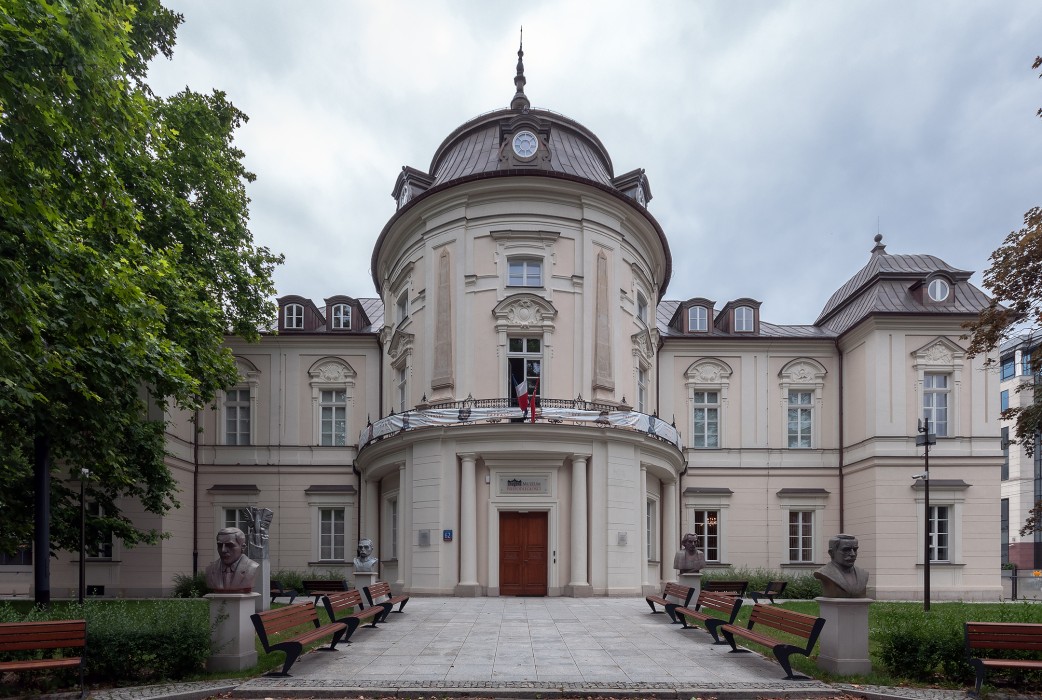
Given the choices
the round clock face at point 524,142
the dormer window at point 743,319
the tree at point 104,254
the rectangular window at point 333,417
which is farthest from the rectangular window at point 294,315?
the dormer window at point 743,319

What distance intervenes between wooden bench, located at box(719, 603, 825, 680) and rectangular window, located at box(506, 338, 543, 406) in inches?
459

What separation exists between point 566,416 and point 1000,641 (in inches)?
516

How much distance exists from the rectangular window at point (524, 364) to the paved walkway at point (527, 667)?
28.1ft

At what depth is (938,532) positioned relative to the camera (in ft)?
88.1

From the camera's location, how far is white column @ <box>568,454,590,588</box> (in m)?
21.0

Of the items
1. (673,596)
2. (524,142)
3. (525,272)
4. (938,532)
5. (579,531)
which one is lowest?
(938,532)

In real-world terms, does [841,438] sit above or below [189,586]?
above

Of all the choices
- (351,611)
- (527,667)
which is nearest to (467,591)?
(351,611)

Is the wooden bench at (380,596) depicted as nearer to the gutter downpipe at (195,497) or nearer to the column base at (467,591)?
the column base at (467,591)

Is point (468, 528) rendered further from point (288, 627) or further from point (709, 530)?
point (709, 530)

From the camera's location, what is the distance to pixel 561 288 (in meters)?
22.9

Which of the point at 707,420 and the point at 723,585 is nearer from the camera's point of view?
the point at 723,585

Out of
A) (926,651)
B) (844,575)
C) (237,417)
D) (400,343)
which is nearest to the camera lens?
(926,651)

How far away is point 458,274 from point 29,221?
13.9m
